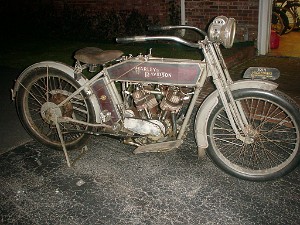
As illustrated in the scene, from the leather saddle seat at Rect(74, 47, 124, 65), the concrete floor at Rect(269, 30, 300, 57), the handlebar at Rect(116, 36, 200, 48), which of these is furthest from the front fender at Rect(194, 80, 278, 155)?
the concrete floor at Rect(269, 30, 300, 57)

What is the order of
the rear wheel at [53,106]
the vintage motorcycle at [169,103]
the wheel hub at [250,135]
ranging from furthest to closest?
1. the rear wheel at [53,106]
2. the wheel hub at [250,135]
3. the vintage motorcycle at [169,103]

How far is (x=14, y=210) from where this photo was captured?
287 centimetres

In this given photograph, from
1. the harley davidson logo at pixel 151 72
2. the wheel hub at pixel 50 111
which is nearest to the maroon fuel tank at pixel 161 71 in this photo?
the harley davidson logo at pixel 151 72

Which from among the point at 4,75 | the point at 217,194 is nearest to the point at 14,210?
the point at 217,194

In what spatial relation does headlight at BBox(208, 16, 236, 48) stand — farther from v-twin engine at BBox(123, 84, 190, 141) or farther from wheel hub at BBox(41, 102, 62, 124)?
wheel hub at BBox(41, 102, 62, 124)

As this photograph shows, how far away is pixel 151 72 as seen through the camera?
10.1 ft

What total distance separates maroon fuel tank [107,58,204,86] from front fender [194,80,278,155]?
0.78 ft

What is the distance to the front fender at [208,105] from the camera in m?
2.79

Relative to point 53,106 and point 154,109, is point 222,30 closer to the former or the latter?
point 154,109

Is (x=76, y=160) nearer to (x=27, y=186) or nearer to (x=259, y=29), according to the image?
(x=27, y=186)

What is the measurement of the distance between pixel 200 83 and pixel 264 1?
502 cm

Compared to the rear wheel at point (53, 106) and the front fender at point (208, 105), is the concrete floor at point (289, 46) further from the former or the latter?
the rear wheel at point (53, 106)

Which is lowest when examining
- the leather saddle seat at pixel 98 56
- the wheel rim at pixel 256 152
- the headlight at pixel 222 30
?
the wheel rim at pixel 256 152

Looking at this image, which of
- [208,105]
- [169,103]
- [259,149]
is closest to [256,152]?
[259,149]
